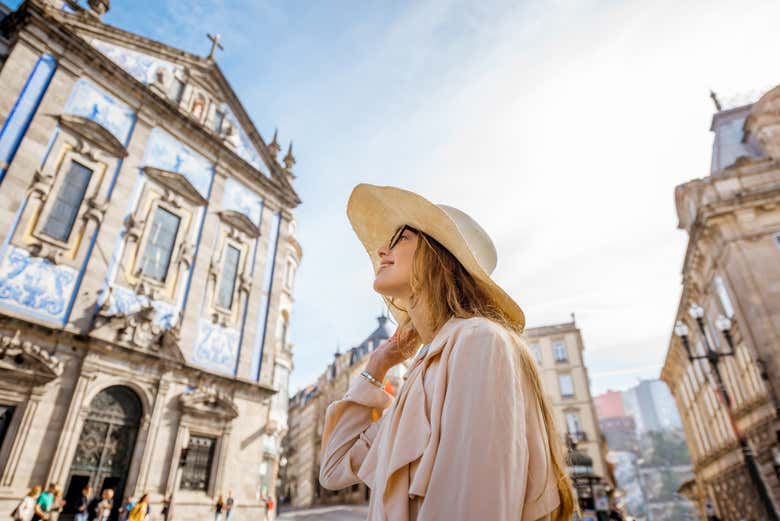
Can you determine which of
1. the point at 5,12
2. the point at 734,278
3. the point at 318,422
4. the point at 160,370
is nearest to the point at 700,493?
the point at 734,278

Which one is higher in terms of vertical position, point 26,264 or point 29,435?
point 26,264

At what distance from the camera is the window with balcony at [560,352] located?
120ft

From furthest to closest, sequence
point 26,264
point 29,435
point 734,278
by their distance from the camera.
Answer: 1. point 734,278
2. point 26,264
3. point 29,435

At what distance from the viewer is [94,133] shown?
13.1m

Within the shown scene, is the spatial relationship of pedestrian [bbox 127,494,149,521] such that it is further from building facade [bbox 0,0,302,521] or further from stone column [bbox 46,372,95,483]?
stone column [bbox 46,372,95,483]

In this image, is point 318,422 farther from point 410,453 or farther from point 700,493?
point 410,453

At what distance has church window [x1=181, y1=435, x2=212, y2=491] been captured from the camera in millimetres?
12648

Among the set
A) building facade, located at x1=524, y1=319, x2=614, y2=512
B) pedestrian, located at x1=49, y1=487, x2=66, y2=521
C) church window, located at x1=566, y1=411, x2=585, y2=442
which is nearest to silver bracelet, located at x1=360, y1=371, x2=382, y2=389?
pedestrian, located at x1=49, y1=487, x2=66, y2=521

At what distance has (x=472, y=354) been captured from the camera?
1174 mm

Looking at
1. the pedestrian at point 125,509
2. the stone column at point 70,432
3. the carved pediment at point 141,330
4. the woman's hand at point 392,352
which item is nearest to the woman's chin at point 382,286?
the woman's hand at point 392,352

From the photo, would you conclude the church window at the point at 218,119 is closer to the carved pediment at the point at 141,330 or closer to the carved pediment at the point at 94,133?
the carved pediment at the point at 94,133

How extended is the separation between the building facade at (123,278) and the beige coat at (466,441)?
12.6 m

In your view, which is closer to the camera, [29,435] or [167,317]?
[29,435]

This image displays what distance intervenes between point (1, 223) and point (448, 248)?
44.4 ft
